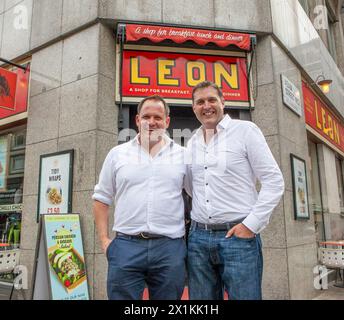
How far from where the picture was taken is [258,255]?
1974mm

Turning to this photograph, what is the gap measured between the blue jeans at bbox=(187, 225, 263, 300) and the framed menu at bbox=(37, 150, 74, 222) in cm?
315

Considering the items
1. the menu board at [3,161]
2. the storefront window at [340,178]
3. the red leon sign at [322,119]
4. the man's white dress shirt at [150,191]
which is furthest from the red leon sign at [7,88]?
the storefront window at [340,178]

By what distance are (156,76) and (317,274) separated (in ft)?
14.5

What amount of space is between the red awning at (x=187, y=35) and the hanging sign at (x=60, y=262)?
292 centimetres

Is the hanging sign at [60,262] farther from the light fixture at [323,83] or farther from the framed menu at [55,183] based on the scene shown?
the light fixture at [323,83]

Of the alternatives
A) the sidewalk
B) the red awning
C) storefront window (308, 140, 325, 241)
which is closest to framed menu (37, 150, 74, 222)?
the red awning

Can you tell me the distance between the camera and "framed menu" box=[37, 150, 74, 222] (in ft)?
15.6

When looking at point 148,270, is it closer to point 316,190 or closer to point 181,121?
point 181,121

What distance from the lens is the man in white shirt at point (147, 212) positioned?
1.95 meters

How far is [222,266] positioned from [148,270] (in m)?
0.46

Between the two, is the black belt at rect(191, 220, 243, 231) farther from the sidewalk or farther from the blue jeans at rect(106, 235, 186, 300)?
the sidewalk

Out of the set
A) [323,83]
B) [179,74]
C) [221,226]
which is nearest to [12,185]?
[179,74]
